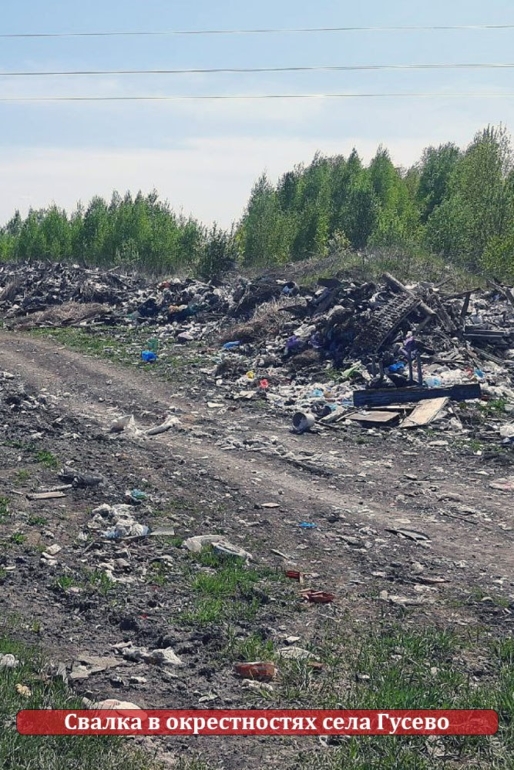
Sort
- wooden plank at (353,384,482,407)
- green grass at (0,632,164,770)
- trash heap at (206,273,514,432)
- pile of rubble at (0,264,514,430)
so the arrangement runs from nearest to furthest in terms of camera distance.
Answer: green grass at (0,632,164,770), wooden plank at (353,384,482,407), trash heap at (206,273,514,432), pile of rubble at (0,264,514,430)

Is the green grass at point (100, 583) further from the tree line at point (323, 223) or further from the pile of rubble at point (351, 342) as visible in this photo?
the tree line at point (323, 223)

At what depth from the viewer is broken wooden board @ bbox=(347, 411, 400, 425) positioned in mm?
10094

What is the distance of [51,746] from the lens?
2953 mm

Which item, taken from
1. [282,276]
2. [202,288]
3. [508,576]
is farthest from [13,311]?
[508,576]

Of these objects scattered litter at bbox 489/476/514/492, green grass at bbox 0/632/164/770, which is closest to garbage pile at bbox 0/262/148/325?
scattered litter at bbox 489/476/514/492

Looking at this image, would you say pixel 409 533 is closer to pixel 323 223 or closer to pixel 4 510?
pixel 4 510

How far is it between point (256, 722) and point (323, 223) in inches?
1436

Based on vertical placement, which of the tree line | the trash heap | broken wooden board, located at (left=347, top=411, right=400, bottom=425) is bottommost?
broken wooden board, located at (left=347, top=411, right=400, bottom=425)

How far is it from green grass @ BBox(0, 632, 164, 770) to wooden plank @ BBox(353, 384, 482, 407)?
25.9ft

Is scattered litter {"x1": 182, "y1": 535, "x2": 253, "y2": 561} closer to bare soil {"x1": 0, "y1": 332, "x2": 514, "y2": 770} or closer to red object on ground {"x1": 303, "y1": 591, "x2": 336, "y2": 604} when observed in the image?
bare soil {"x1": 0, "y1": 332, "x2": 514, "y2": 770}

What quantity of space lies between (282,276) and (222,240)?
5.14 m

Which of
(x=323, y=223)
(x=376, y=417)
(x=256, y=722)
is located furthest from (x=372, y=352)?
(x=323, y=223)

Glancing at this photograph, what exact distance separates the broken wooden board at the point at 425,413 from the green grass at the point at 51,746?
712 cm

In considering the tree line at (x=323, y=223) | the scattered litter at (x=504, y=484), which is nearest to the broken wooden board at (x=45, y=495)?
the scattered litter at (x=504, y=484)
